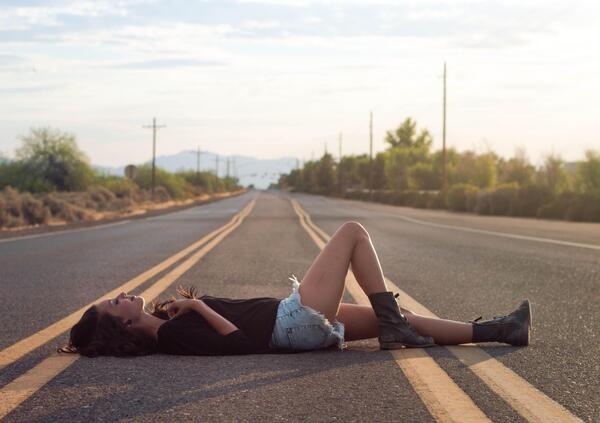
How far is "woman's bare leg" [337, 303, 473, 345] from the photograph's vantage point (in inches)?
220

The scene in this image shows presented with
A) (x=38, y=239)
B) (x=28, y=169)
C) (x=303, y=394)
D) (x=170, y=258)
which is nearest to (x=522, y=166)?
(x=28, y=169)

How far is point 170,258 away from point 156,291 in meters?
4.33

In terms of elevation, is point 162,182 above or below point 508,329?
above

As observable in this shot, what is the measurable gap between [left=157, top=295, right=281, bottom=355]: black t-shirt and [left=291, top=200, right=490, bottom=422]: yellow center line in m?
0.87

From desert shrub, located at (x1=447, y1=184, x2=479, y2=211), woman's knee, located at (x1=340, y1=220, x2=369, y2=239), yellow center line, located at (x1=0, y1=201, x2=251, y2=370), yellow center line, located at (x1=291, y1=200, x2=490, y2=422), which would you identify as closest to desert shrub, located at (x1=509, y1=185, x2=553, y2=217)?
desert shrub, located at (x1=447, y1=184, x2=479, y2=211)

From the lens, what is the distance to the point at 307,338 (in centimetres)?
535

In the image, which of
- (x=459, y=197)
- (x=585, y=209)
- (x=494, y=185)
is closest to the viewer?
(x=585, y=209)

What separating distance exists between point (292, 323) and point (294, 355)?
0.76ft

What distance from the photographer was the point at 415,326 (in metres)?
5.60

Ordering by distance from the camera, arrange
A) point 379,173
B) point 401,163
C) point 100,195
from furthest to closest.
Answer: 1. point 379,173
2. point 401,163
3. point 100,195

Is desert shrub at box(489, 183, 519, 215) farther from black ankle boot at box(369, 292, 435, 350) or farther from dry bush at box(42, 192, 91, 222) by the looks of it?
black ankle boot at box(369, 292, 435, 350)

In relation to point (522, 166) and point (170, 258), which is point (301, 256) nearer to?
point (170, 258)

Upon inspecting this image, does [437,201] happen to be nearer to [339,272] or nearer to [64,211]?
[64,211]

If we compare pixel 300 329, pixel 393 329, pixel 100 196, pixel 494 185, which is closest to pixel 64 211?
pixel 100 196
